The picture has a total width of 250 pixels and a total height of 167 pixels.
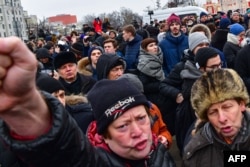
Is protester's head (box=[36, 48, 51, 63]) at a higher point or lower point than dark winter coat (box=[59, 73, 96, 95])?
higher

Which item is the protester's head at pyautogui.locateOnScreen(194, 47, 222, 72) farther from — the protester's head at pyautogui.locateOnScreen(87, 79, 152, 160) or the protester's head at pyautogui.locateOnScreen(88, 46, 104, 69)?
the protester's head at pyautogui.locateOnScreen(88, 46, 104, 69)

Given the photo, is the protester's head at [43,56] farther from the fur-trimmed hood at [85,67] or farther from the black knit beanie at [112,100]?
the black knit beanie at [112,100]

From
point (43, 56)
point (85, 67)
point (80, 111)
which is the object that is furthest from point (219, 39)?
point (80, 111)

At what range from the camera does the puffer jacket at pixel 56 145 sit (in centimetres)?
119

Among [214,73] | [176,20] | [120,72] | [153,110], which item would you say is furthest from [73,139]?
[176,20]

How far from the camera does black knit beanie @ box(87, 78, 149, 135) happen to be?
1.75 m

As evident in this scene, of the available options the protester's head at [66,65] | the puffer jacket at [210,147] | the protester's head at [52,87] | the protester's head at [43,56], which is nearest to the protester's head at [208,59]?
the puffer jacket at [210,147]

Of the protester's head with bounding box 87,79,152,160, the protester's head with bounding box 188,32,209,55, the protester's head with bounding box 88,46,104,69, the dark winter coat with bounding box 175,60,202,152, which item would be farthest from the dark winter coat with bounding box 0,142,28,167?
the protester's head with bounding box 88,46,104,69

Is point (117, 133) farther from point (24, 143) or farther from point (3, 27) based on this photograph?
point (3, 27)

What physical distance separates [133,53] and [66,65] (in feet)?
6.20

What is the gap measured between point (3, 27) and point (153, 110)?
295 ft

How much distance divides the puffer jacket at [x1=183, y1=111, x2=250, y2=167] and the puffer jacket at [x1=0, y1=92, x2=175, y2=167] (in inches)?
36.5

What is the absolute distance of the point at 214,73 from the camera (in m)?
2.27

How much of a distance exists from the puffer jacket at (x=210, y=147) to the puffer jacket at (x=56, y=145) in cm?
93
